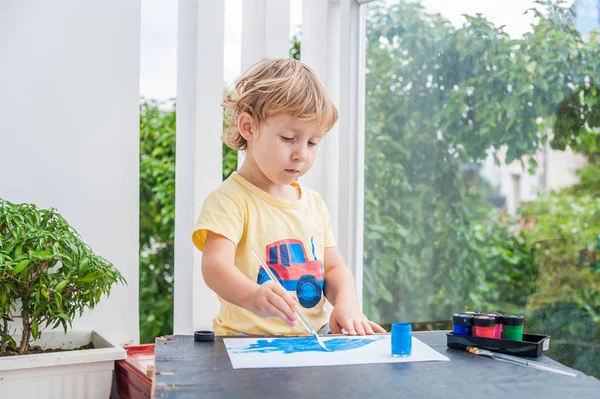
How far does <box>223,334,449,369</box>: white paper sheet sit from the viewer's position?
1.06m

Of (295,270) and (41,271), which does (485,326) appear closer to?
(295,270)

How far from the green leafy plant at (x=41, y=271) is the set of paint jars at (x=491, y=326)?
77 centimetres

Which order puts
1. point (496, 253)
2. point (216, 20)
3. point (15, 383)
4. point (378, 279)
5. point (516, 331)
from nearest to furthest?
point (516, 331) → point (15, 383) → point (496, 253) → point (216, 20) → point (378, 279)

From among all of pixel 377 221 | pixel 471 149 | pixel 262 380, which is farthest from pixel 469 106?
pixel 262 380

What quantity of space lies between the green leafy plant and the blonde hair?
0.44 m

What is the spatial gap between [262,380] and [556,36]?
3.59ft

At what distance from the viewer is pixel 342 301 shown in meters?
1.49

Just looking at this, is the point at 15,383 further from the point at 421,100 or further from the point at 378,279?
the point at 421,100

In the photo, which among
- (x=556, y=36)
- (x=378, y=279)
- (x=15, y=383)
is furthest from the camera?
(x=378, y=279)

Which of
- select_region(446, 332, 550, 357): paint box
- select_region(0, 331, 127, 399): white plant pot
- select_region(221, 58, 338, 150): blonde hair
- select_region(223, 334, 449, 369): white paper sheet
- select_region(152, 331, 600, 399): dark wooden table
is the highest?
select_region(221, 58, 338, 150): blonde hair

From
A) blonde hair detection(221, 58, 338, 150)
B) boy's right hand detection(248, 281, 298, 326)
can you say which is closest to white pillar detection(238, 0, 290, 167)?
blonde hair detection(221, 58, 338, 150)

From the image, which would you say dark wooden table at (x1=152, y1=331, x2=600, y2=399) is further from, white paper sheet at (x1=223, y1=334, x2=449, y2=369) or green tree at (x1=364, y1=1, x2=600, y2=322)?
green tree at (x1=364, y1=1, x2=600, y2=322)

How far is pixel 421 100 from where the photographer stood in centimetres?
196

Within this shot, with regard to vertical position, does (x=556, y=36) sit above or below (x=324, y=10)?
below
